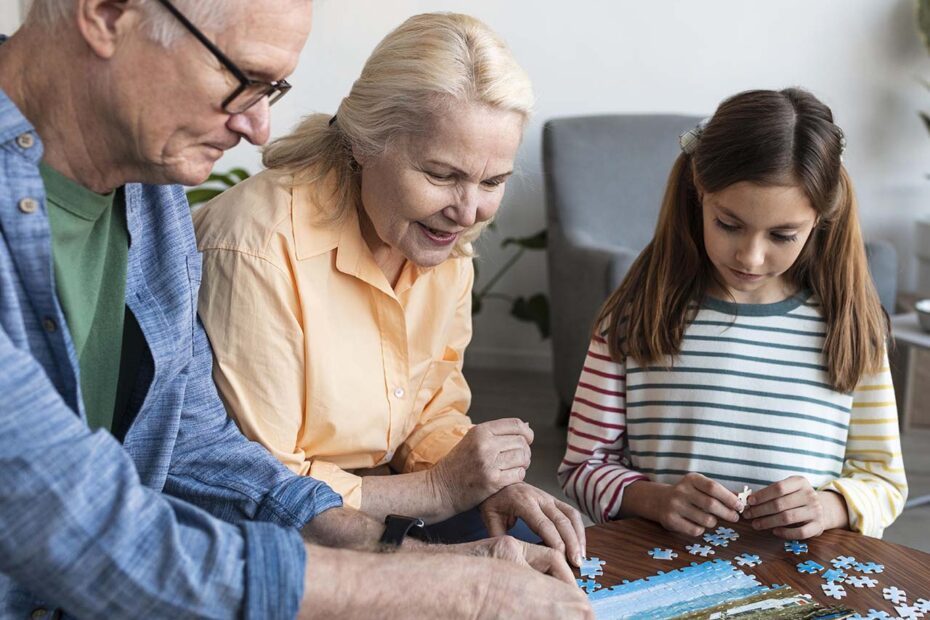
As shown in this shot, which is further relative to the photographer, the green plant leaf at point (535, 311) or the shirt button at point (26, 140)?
the green plant leaf at point (535, 311)

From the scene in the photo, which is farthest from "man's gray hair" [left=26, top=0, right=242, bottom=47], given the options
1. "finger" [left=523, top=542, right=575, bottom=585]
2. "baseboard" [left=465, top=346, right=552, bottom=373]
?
"baseboard" [left=465, top=346, right=552, bottom=373]

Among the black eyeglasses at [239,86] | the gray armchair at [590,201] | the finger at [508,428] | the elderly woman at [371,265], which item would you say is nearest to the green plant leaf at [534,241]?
the gray armchair at [590,201]

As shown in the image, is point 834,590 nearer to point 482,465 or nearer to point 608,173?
point 482,465

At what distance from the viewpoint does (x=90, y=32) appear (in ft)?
4.19

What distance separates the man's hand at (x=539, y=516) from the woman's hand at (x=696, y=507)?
0.45ft

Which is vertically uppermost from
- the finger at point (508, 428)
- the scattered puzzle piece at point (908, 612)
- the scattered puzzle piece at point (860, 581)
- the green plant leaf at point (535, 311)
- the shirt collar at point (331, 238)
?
the shirt collar at point (331, 238)

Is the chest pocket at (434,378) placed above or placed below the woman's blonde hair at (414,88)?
below

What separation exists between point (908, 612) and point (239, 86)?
43.8 inches

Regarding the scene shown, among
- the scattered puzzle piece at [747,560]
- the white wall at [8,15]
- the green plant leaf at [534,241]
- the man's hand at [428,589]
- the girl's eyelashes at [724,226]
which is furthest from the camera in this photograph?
the green plant leaf at [534,241]

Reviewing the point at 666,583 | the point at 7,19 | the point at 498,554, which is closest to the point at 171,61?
the point at 498,554

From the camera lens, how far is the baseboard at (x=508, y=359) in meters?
5.30

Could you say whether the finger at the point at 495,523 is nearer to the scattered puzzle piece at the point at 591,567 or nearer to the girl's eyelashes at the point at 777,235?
the scattered puzzle piece at the point at 591,567

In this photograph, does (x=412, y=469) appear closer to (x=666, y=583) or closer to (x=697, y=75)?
(x=666, y=583)

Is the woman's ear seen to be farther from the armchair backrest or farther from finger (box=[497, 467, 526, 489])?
the armchair backrest
